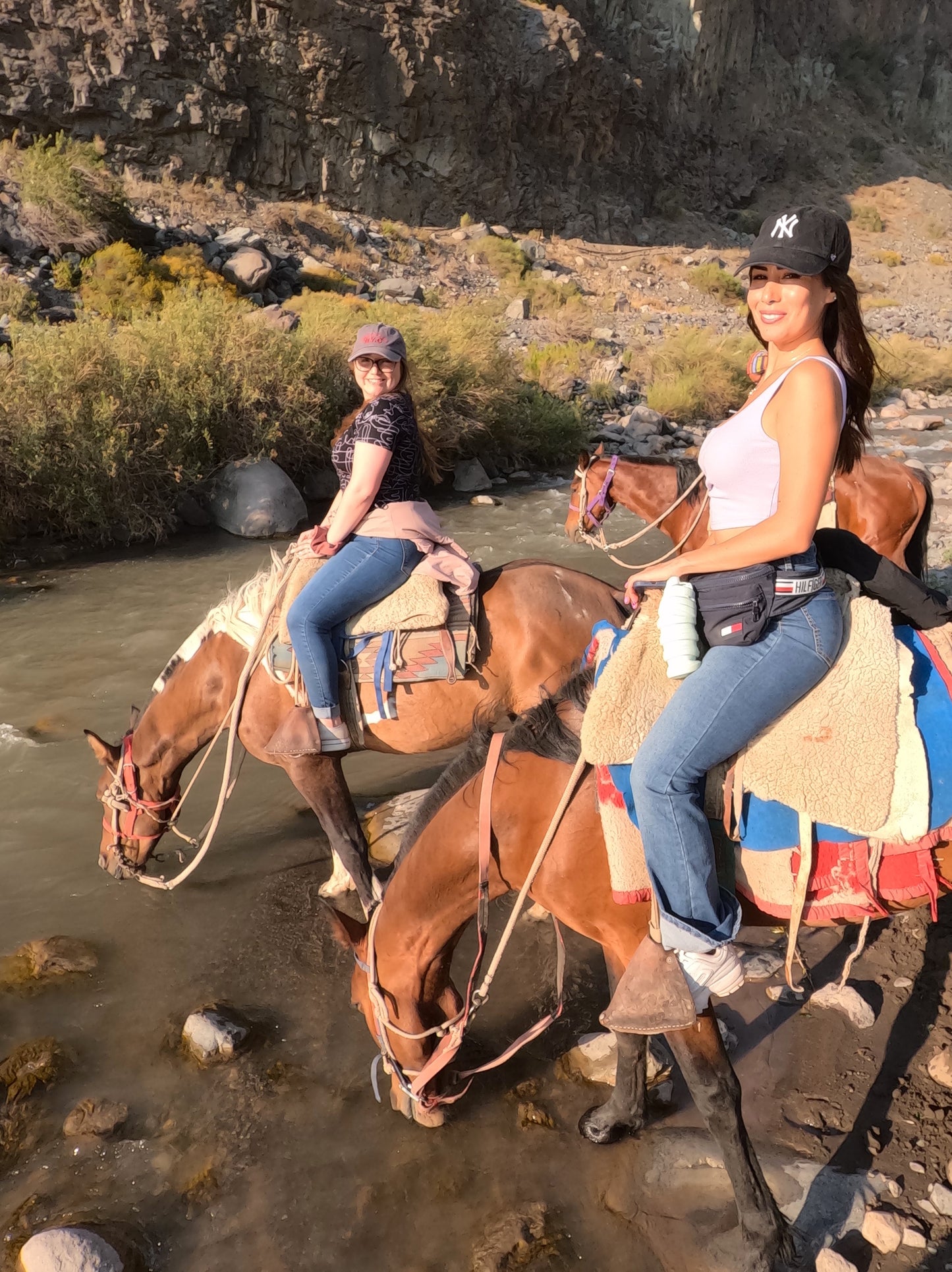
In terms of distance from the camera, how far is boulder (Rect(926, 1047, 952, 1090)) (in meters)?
3.01

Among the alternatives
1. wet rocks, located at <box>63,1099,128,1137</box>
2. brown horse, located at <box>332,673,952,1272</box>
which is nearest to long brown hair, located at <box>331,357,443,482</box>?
brown horse, located at <box>332,673,952,1272</box>

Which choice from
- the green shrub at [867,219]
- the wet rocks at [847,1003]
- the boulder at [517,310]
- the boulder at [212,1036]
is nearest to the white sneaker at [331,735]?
the boulder at [212,1036]

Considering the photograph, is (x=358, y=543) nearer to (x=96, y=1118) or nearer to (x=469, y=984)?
(x=469, y=984)

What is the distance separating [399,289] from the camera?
21.6 metres

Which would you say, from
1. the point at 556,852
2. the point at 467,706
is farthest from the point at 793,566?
the point at 467,706

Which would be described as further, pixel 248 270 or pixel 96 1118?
pixel 248 270

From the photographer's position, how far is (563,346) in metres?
17.9

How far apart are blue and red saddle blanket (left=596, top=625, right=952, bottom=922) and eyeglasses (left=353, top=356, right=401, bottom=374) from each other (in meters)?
2.30

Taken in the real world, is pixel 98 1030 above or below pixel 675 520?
below

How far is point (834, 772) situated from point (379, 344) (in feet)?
8.77

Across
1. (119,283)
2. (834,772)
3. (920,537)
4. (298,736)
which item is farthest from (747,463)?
(119,283)

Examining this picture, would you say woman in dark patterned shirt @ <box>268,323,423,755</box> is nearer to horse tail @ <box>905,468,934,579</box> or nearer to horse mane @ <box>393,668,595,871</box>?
horse mane @ <box>393,668,595,871</box>

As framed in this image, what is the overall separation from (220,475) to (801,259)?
1010 centimetres

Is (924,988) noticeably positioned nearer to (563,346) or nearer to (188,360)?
(188,360)
